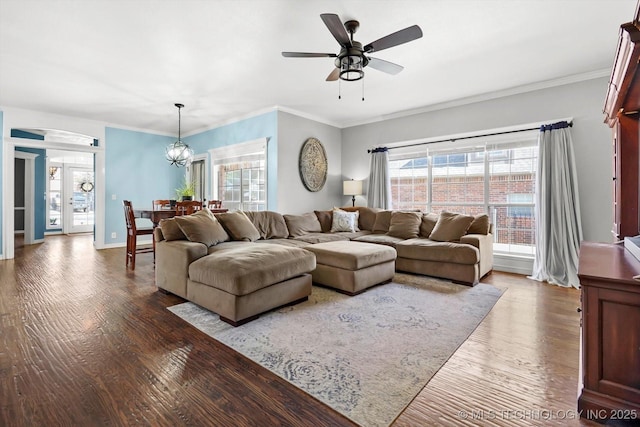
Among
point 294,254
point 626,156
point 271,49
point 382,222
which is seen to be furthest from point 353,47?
point 382,222

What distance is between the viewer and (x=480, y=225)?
13.8ft

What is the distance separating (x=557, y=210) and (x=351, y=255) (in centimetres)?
287

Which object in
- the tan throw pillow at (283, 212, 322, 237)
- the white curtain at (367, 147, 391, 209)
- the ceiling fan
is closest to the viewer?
the ceiling fan

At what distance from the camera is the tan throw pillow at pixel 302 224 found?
486 cm

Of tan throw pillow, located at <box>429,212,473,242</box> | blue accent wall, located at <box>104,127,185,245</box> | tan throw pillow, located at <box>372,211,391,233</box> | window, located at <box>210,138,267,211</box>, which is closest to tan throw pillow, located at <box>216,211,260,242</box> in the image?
window, located at <box>210,138,267,211</box>

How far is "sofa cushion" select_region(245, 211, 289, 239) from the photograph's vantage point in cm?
444

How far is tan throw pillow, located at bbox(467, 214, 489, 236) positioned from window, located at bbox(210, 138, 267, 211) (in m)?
3.42

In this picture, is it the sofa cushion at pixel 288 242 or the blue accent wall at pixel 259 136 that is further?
the blue accent wall at pixel 259 136

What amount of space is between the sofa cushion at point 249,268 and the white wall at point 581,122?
3.60m

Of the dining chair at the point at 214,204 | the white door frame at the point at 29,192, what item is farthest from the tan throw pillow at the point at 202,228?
the white door frame at the point at 29,192

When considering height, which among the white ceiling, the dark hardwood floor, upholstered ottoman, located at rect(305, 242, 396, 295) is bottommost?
the dark hardwood floor

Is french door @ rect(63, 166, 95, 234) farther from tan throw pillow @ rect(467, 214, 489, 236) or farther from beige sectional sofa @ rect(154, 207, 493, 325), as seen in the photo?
tan throw pillow @ rect(467, 214, 489, 236)

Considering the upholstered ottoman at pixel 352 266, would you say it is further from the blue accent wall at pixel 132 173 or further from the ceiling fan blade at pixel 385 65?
the blue accent wall at pixel 132 173

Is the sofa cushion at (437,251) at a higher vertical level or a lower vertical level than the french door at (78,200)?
lower
